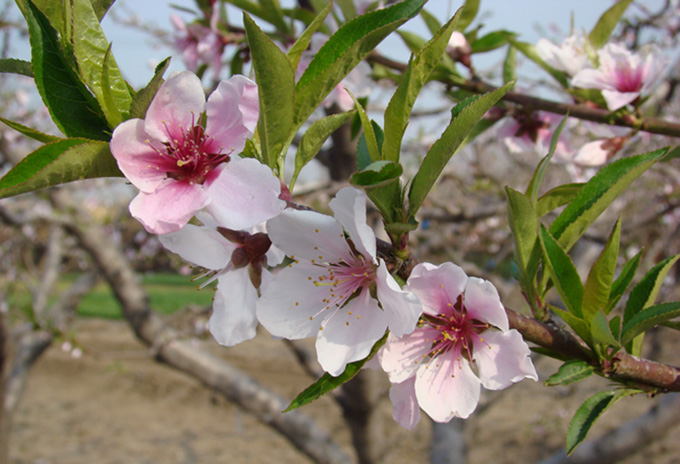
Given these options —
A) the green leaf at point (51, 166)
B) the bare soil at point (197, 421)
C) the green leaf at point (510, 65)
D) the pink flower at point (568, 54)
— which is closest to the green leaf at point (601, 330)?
the green leaf at point (51, 166)

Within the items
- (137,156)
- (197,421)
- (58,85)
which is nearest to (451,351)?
(137,156)

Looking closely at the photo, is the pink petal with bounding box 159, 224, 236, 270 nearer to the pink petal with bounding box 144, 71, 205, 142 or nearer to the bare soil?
the pink petal with bounding box 144, 71, 205, 142

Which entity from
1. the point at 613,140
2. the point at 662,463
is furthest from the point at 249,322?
the point at 662,463

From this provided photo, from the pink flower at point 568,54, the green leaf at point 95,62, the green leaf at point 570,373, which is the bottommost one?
the green leaf at point 570,373

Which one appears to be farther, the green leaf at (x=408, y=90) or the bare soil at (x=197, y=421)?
the bare soil at (x=197, y=421)

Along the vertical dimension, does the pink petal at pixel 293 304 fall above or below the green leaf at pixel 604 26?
below

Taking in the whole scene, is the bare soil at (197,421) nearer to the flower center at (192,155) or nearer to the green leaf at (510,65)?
the green leaf at (510,65)
